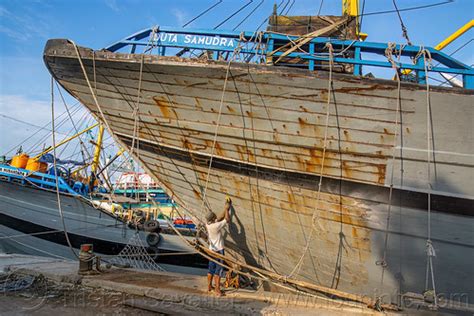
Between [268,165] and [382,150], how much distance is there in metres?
1.46

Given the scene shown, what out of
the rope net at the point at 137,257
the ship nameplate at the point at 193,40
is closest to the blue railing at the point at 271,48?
the ship nameplate at the point at 193,40

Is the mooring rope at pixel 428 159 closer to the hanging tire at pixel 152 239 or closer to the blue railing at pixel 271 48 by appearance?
the blue railing at pixel 271 48

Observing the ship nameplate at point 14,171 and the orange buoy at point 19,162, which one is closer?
the ship nameplate at point 14,171

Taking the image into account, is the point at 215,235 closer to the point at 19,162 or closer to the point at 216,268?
the point at 216,268

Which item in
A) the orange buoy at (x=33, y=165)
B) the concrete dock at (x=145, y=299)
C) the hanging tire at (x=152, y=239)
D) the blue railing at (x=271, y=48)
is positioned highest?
the blue railing at (x=271, y=48)

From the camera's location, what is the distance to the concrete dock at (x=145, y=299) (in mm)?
4324

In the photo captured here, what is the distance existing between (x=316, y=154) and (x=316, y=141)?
0.60 ft

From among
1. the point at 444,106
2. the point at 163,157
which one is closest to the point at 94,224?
the point at 163,157

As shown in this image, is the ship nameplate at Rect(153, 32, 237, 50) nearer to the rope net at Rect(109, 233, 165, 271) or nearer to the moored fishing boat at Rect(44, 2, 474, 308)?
the moored fishing boat at Rect(44, 2, 474, 308)

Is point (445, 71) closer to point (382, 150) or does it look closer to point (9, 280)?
point (382, 150)

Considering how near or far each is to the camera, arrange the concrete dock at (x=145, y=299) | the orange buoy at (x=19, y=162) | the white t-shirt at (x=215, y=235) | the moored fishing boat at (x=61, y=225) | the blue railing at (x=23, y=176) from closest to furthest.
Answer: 1. the concrete dock at (x=145, y=299)
2. the white t-shirt at (x=215, y=235)
3. the blue railing at (x=23, y=176)
4. the moored fishing boat at (x=61, y=225)
5. the orange buoy at (x=19, y=162)

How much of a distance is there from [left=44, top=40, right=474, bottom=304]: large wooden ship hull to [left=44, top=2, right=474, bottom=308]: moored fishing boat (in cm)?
2

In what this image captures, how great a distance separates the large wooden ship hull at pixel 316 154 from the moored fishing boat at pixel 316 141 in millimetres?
15

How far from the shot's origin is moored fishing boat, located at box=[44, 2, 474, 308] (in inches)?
161
